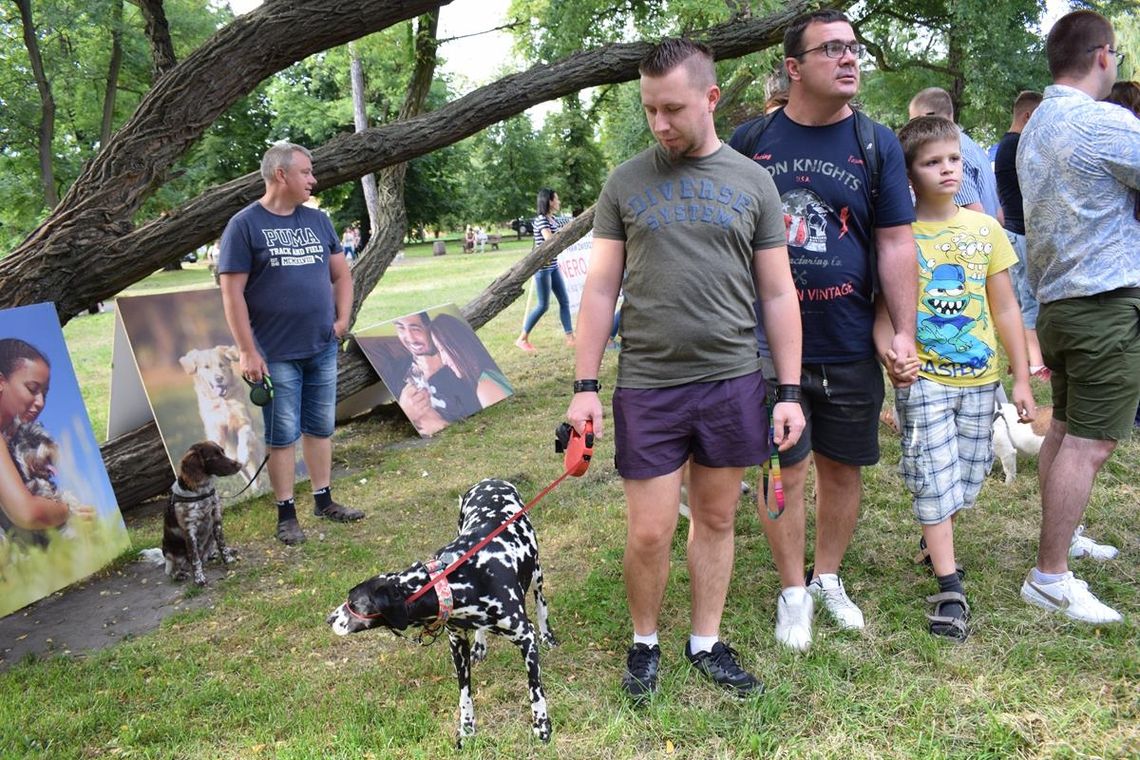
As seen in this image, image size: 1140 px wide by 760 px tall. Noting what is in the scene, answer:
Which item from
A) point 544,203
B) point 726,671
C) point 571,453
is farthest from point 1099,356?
point 544,203

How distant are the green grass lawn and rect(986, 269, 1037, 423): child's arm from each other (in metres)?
0.94

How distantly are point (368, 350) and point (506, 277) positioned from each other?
86.0 inches

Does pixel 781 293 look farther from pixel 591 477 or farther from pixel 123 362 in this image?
pixel 123 362

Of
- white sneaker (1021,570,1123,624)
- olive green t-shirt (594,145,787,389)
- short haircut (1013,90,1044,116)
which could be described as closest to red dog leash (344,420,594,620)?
olive green t-shirt (594,145,787,389)

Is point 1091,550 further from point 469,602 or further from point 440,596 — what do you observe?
point 440,596

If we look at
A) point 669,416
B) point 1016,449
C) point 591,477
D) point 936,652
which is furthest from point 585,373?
point 1016,449

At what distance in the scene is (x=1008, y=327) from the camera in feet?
10.3

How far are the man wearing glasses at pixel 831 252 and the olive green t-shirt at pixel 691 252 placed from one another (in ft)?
0.83

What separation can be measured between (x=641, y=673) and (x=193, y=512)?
2644mm

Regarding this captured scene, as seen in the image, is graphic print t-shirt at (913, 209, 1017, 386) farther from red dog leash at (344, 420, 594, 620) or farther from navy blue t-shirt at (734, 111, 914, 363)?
red dog leash at (344, 420, 594, 620)

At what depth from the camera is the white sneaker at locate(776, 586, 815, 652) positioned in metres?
3.08

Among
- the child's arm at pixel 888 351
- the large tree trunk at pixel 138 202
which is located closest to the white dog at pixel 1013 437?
the child's arm at pixel 888 351

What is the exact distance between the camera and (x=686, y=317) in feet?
8.41

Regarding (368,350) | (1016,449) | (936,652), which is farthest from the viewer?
(368,350)
